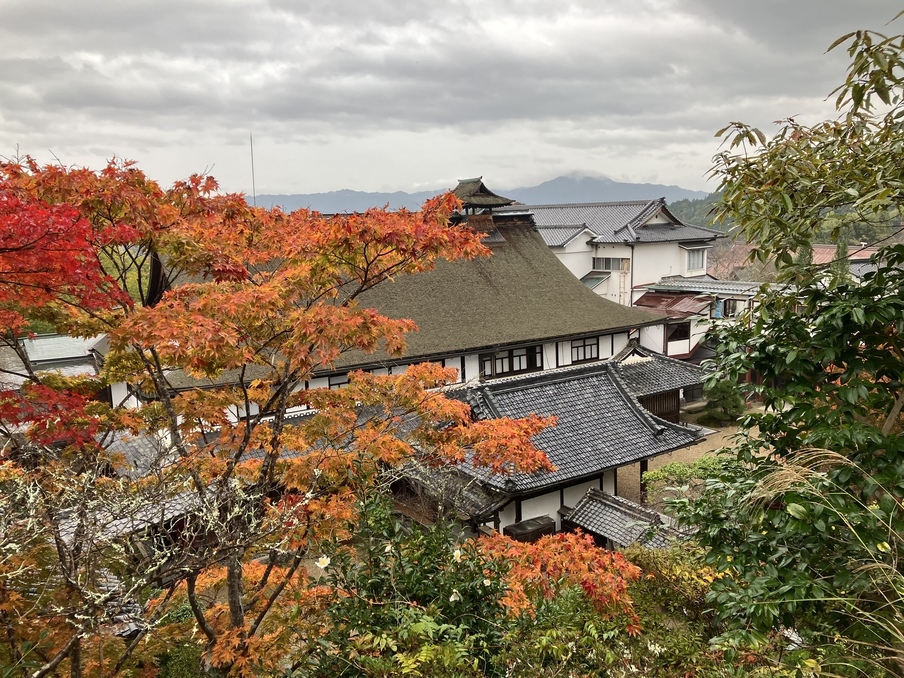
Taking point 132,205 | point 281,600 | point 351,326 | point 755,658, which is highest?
point 132,205

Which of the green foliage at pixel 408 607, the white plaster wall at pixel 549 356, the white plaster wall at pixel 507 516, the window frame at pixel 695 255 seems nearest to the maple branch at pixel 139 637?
the green foliage at pixel 408 607

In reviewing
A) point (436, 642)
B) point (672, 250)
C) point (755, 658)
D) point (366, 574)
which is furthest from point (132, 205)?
point (672, 250)

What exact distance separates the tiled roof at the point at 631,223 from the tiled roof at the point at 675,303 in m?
4.68

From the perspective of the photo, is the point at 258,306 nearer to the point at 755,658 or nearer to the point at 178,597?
the point at 178,597

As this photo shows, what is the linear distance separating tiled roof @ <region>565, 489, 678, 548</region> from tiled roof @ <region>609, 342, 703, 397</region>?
27.5 ft

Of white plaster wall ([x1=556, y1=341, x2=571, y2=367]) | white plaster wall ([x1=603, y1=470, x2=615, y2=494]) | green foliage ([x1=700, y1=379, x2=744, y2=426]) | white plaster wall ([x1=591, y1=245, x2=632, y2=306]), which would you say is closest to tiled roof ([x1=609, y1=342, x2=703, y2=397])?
white plaster wall ([x1=556, y1=341, x2=571, y2=367])

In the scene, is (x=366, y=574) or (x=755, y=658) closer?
(x=755, y=658)

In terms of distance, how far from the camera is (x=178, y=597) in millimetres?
7668

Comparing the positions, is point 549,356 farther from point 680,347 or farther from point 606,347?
point 680,347

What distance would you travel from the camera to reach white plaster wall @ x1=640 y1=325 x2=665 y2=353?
88.0ft

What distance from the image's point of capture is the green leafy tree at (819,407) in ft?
11.8

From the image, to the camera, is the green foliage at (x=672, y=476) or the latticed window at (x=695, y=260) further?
the latticed window at (x=695, y=260)

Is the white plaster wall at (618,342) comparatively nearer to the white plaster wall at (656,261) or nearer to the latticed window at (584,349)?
the latticed window at (584,349)

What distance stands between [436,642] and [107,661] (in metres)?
4.31
